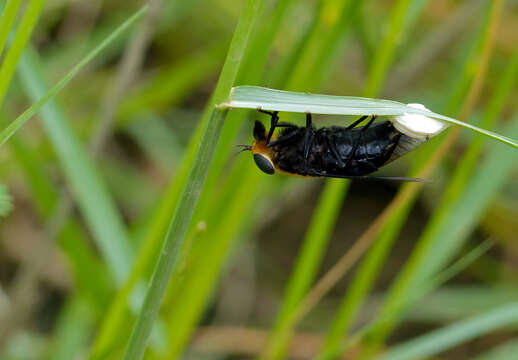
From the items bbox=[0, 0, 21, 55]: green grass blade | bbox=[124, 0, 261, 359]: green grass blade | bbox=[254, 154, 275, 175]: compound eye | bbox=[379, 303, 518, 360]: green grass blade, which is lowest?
bbox=[124, 0, 261, 359]: green grass blade

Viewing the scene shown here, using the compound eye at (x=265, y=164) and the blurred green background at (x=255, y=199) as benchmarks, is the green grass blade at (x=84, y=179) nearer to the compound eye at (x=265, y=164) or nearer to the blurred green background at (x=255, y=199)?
the blurred green background at (x=255, y=199)

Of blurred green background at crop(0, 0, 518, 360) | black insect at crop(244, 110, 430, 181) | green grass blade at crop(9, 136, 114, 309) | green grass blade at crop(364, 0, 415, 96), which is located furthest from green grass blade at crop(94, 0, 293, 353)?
green grass blade at crop(9, 136, 114, 309)

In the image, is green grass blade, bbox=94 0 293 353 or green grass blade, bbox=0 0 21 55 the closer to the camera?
green grass blade, bbox=0 0 21 55

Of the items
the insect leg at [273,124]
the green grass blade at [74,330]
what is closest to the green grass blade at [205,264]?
the insect leg at [273,124]

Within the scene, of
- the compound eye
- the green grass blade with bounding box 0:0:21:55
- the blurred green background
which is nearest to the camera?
the green grass blade with bounding box 0:0:21:55

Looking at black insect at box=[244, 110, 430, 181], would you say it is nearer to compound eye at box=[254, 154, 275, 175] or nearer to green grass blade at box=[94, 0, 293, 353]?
compound eye at box=[254, 154, 275, 175]

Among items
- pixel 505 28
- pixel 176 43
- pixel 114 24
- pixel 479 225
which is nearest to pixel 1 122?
pixel 114 24
